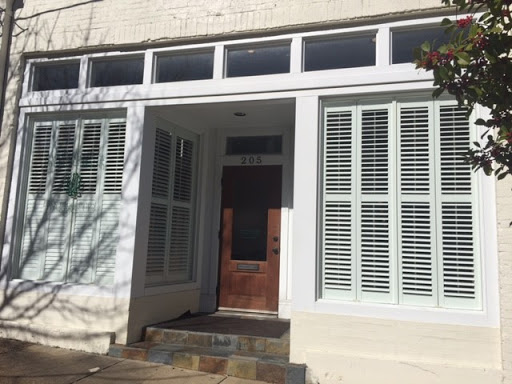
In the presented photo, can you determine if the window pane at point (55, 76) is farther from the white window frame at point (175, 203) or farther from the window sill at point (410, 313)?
the window sill at point (410, 313)

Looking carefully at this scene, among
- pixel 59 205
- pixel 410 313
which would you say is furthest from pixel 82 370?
pixel 410 313

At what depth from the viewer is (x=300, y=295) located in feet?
16.3

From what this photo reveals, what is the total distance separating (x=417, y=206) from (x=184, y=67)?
3.49 m

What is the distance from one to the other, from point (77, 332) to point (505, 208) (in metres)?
5.17

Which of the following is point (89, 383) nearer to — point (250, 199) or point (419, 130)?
point (250, 199)

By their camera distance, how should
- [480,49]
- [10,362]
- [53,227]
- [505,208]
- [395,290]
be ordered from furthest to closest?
[53,227] < [10,362] < [395,290] < [505,208] < [480,49]

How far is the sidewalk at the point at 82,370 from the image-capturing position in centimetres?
476

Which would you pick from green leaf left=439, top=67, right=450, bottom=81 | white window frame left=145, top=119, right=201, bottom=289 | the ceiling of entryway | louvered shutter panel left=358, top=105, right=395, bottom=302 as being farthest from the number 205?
green leaf left=439, top=67, right=450, bottom=81

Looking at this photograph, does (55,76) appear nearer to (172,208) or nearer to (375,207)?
(172,208)

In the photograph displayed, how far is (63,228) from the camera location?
6.22 meters

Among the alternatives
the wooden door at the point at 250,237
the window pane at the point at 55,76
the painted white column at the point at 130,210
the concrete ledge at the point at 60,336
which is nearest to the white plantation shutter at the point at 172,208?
the painted white column at the point at 130,210

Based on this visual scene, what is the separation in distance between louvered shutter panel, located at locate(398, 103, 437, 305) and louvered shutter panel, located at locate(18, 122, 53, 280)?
188 inches

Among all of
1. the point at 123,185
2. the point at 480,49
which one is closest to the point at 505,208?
the point at 480,49

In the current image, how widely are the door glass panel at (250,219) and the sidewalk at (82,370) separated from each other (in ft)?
7.60
